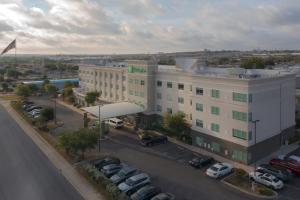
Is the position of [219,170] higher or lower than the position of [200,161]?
lower

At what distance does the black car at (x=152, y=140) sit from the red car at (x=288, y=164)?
16.3 meters

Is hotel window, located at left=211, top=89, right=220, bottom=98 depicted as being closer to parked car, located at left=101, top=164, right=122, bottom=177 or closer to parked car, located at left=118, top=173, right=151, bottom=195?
parked car, located at left=118, top=173, right=151, bottom=195

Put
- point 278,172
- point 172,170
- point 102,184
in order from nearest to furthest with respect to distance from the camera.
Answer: point 102,184, point 278,172, point 172,170

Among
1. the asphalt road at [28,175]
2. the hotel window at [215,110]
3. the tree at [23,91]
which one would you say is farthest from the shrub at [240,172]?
the tree at [23,91]

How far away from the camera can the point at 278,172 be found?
1289 inches

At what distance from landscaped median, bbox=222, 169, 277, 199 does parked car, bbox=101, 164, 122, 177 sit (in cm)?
1228

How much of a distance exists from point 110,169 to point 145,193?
770 centimetres

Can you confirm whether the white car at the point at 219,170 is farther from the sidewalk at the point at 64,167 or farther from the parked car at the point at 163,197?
the sidewalk at the point at 64,167

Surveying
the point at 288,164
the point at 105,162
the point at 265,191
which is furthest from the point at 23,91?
the point at 265,191

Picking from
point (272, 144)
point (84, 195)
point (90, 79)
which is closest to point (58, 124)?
point (90, 79)

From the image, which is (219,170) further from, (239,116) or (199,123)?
(199,123)

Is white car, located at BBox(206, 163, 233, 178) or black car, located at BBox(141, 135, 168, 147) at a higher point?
black car, located at BBox(141, 135, 168, 147)

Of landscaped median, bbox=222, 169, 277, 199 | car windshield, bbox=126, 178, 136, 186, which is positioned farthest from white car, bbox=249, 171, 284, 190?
car windshield, bbox=126, 178, 136, 186

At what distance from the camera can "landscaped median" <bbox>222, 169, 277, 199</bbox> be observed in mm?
29172
